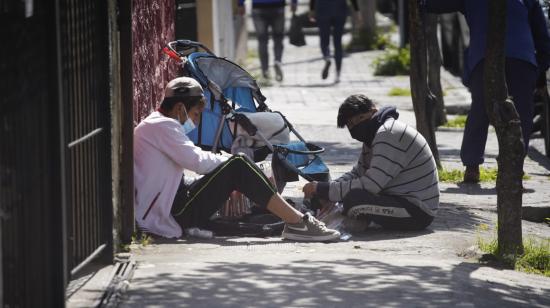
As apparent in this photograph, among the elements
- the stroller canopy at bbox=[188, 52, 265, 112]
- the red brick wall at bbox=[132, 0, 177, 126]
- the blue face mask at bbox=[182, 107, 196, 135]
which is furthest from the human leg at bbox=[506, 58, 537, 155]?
the blue face mask at bbox=[182, 107, 196, 135]

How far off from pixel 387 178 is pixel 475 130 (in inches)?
96.8

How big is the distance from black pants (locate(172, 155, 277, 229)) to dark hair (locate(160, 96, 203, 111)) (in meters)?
0.51

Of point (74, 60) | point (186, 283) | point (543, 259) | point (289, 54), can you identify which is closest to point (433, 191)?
point (543, 259)

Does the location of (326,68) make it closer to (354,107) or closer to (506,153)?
(354,107)

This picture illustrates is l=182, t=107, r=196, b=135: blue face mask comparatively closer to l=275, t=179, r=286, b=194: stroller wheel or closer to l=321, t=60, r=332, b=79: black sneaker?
l=275, t=179, r=286, b=194: stroller wheel

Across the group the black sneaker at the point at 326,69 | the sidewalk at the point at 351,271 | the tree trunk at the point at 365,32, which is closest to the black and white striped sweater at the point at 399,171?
the sidewalk at the point at 351,271

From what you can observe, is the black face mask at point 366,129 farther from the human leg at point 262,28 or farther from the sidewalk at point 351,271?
the human leg at point 262,28

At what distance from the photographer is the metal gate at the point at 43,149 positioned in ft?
19.5

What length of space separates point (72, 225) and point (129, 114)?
5.59 ft

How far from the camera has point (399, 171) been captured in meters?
9.20

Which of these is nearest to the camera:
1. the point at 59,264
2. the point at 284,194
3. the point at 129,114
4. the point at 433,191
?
the point at 59,264

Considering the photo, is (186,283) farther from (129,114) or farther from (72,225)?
(129,114)

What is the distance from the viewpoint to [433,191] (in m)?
9.34

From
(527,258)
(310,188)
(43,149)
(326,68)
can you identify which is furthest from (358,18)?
(43,149)
